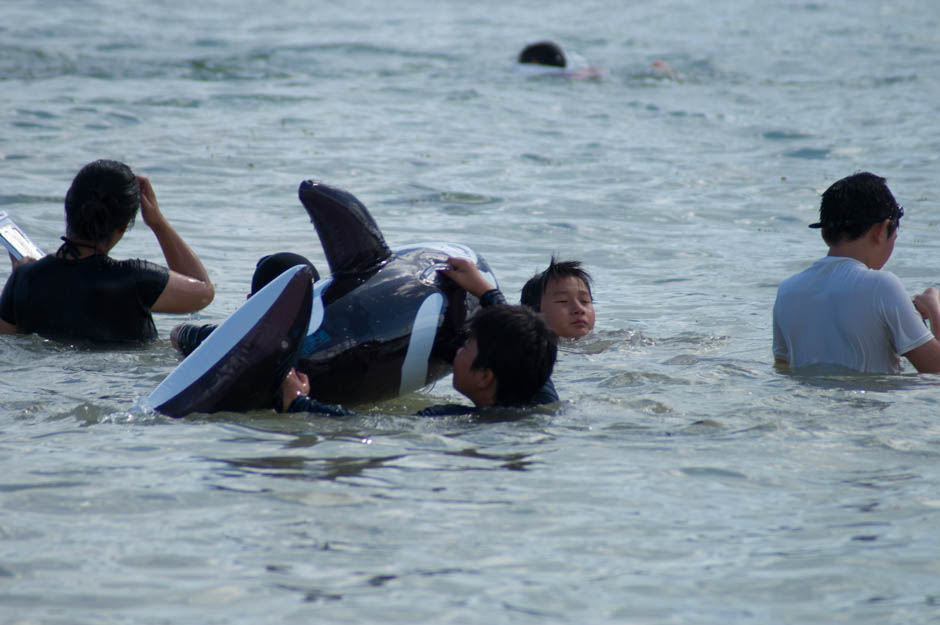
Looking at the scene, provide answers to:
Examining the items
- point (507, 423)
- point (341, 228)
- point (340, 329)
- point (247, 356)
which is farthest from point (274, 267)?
point (507, 423)

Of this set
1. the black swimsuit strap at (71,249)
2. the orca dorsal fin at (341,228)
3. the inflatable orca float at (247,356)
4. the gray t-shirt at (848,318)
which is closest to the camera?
the inflatable orca float at (247,356)

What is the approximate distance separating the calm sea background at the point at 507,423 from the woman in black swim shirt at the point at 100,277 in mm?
213

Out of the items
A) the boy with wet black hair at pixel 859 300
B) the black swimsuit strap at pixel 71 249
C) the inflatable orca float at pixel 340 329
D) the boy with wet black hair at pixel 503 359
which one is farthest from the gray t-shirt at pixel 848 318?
the black swimsuit strap at pixel 71 249

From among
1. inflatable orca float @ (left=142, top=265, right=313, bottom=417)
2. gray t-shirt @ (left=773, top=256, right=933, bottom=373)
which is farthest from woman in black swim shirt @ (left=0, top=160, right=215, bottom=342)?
gray t-shirt @ (left=773, top=256, right=933, bottom=373)

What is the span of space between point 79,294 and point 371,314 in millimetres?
2025

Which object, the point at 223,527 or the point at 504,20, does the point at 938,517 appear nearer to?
the point at 223,527

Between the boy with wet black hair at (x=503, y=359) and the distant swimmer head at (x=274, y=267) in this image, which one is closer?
the boy with wet black hair at (x=503, y=359)

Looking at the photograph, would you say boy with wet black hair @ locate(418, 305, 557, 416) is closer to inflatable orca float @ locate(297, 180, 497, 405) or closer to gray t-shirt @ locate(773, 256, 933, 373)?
inflatable orca float @ locate(297, 180, 497, 405)

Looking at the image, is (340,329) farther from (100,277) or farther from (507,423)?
(100,277)

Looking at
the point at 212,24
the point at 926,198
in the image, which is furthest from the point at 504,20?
the point at 926,198

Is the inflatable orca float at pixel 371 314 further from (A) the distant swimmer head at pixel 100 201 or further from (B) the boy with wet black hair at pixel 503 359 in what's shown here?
(A) the distant swimmer head at pixel 100 201

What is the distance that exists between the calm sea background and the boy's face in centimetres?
22

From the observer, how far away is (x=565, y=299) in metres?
7.67

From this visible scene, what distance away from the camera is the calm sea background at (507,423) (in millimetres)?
3963
